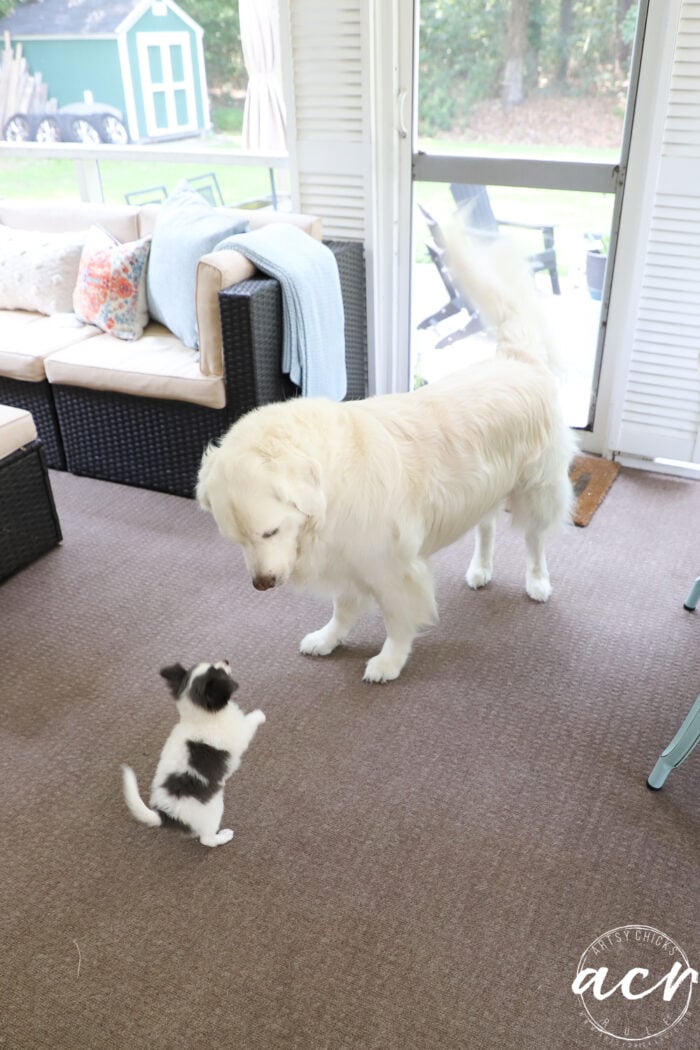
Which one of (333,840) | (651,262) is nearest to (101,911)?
(333,840)

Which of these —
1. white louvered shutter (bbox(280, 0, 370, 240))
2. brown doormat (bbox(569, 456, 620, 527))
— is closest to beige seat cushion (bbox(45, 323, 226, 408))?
white louvered shutter (bbox(280, 0, 370, 240))

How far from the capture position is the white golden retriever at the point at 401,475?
1647 millimetres

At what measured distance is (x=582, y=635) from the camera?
7.57 ft

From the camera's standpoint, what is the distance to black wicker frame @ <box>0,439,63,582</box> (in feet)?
8.29

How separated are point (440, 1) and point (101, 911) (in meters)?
3.04

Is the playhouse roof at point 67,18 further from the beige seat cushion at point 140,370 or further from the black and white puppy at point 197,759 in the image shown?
the black and white puppy at point 197,759

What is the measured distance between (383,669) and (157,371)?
1.36 m

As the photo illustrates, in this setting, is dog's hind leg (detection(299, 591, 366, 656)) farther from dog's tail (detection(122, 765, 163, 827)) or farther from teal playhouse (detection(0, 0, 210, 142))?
teal playhouse (detection(0, 0, 210, 142))

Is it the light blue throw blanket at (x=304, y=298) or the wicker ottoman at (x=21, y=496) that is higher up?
the light blue throw blanket at (x=304, y=298)

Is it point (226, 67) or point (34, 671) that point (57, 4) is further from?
point (34, 671)

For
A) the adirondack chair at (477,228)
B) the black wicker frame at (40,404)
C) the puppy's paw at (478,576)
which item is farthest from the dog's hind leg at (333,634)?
the black wicker frame at (40,404)

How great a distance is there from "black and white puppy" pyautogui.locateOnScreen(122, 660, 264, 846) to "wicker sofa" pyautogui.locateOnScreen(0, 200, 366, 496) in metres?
1.35

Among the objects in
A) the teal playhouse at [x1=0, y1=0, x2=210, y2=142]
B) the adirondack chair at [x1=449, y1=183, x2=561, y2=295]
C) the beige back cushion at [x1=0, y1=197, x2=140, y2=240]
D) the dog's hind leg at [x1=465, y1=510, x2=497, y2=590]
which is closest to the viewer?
the dog's hind leg at [x1=465, y1=510, x2=497, y2=590]

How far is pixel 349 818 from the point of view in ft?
5.79
